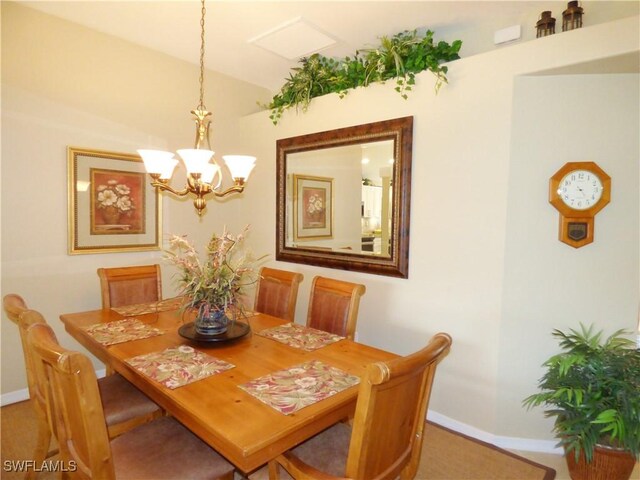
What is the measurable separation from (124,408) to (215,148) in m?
2.58

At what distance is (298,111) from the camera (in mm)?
3342

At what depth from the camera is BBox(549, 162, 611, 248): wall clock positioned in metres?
2.08

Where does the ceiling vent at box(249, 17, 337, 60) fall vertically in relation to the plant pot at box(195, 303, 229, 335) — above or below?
above

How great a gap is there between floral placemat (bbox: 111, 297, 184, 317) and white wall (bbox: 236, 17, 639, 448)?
172cm

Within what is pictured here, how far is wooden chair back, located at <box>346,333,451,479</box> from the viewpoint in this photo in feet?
3.69

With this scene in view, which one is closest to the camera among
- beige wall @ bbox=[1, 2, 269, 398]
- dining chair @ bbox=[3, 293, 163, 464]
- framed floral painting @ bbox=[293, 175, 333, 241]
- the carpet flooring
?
dining chair @ bbox=[3, 293, 163, 464]

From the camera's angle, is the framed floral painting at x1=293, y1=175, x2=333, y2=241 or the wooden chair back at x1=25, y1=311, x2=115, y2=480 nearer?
the wooden chair back at x1=25, y1=311, x2=115, y2=480

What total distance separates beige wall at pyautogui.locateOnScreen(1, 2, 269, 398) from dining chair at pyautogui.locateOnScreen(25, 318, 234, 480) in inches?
57.5

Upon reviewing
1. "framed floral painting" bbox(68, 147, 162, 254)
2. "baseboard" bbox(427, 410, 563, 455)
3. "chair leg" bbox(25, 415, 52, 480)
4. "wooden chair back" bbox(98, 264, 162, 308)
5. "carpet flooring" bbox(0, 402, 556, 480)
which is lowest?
"carpet flooring" bbox(0, 402, 556, 480)

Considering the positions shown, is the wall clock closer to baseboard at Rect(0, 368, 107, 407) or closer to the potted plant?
the potted plant

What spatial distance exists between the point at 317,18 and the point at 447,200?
5.19 ft

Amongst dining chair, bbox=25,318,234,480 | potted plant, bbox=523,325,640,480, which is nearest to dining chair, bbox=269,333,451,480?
dining chair, bbox=25,318,234,480

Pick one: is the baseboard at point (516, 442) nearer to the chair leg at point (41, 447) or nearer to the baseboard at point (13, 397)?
the chair leg at point (41, 447)

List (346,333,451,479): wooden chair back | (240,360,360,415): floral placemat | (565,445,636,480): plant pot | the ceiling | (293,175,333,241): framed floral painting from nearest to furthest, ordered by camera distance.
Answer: (346,333,451,479): wooden chair back → (240,360,360,415): floral placemat → (565,445,636,480): plant pot → the ceiling → (293,175,333,241): framed floral painting
